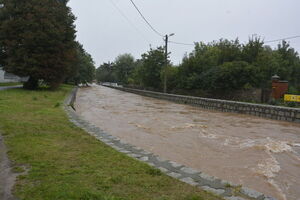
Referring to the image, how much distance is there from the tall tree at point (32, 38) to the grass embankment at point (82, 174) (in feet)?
49.1

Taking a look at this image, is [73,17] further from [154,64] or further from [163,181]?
[163,181]

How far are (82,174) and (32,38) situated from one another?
1753 centimetres

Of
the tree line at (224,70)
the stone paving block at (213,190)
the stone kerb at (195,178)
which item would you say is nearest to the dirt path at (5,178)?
the stone kerb at (195,178)

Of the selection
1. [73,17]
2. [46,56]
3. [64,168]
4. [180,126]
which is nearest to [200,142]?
[180,126]

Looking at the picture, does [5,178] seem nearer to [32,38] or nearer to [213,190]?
[213,190]

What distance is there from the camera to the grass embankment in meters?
2.51

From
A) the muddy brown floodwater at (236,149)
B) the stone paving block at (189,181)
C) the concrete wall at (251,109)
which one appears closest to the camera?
the stone paving block at (189,181)

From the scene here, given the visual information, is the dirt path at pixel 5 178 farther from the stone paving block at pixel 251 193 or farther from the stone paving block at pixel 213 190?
the stone paving block at pixel 251 193

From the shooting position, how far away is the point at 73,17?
2245cm

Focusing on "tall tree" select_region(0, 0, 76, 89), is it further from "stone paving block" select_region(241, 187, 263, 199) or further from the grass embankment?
"stone paving block" select_region(241, 187, 263, 199)

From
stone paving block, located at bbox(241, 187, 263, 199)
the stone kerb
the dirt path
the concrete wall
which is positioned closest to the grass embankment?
the dirt path

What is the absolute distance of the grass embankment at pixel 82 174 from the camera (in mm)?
2512

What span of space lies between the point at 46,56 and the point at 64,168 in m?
17.6

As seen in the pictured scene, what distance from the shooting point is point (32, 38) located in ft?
57.4
